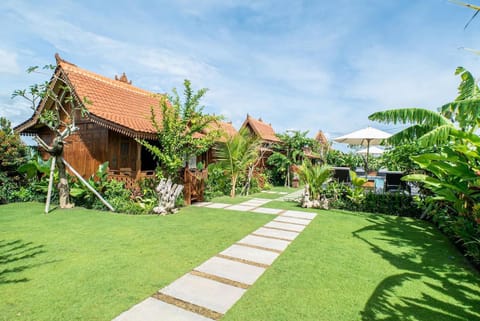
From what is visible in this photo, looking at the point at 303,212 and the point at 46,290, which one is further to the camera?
the point at 303,212

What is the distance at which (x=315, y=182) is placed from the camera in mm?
8945

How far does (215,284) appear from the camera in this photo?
324 centimetres

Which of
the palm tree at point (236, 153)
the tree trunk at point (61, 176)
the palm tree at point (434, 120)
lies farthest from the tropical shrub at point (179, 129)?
the palm tree at point (434, 120)

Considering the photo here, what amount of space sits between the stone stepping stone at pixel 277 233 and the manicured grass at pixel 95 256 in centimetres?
33

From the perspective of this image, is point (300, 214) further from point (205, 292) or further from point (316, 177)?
point (205, 292)

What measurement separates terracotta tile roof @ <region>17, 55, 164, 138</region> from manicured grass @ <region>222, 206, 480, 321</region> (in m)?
6.99

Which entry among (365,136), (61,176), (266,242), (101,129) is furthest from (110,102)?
(365,136)

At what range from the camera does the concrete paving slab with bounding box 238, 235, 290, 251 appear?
4.73m

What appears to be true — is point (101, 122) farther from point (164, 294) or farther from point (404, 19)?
point (404, 19)

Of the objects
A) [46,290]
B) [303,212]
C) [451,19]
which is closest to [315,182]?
[303,212]

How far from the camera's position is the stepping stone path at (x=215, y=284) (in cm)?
258

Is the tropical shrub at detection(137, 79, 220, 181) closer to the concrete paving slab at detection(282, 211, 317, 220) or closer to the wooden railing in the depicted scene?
the wooden railing

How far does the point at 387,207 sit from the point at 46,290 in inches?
355

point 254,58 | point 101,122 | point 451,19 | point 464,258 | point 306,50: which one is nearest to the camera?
point 464,258
